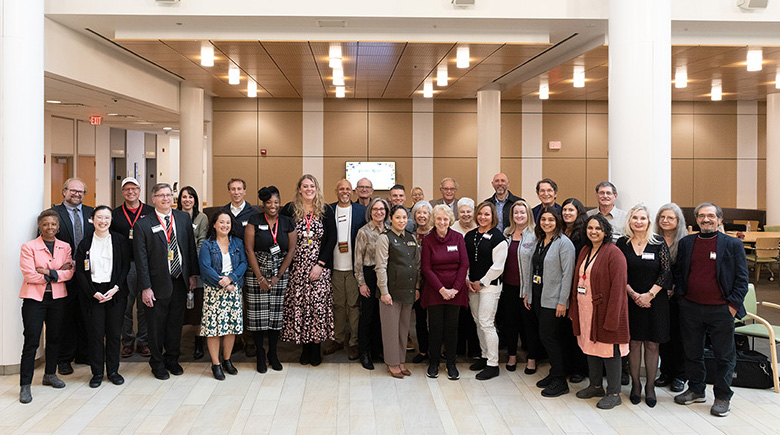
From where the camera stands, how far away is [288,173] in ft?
49.9

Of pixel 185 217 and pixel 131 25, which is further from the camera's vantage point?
pixel 131 25

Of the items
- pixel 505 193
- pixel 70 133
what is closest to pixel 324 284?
pixel 505 193

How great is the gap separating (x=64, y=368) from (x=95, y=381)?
1.81 ft

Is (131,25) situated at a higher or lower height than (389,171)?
higher

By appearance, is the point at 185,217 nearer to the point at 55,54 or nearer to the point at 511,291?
the point at 511,291

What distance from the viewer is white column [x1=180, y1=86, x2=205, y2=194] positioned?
1272 centimetres

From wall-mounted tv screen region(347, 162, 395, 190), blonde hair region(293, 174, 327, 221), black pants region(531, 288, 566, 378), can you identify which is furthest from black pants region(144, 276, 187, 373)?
wall-mounted tv screen region(347, 162, 395, 190)

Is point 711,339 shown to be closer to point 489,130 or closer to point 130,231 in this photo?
point 130,231

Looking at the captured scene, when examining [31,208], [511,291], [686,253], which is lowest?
[511,291]

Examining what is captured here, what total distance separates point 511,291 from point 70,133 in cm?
1421

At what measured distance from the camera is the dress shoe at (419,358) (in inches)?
244

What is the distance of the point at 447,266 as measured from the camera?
5586 millimetres

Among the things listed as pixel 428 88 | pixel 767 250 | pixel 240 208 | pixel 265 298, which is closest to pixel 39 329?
pixel 265 298

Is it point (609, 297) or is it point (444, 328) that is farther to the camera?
point (444, 328)
